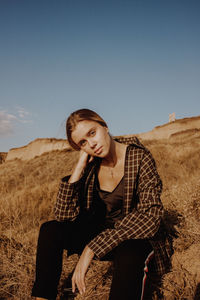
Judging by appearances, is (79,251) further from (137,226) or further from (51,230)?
(137,226)

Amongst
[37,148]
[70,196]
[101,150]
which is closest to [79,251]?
[70,196]

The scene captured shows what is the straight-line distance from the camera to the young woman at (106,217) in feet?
4.06

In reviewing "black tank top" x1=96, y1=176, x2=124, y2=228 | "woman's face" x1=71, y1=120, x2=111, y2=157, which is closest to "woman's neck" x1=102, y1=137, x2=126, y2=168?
"woman's face" x1=71, y1=120, x2=111, y2=157

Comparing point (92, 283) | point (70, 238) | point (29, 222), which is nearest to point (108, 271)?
point (92, 283)

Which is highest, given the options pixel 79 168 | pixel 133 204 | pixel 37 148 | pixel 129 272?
pixel 37 148

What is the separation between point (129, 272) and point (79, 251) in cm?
62

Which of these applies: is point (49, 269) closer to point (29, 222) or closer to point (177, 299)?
point (177, 299)

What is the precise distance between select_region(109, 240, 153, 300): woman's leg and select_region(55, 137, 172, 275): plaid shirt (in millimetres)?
74

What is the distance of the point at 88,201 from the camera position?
181cm

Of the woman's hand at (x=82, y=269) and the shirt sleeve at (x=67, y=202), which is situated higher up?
the shirt sleeve at (x=67, y=202)

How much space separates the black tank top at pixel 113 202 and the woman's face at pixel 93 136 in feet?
0.93

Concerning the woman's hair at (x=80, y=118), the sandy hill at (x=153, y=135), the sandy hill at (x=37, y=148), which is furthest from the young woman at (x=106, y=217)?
the sandy hill at (x=37, y=148)

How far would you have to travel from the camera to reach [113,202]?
5.57 ft

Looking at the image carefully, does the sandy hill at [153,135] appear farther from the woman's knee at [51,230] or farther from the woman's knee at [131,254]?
the woman's knee at [131,254]
